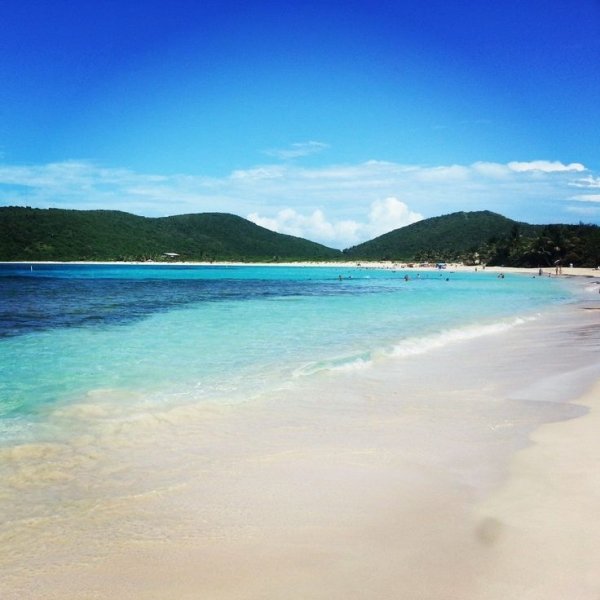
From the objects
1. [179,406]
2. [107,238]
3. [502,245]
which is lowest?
[179,406]

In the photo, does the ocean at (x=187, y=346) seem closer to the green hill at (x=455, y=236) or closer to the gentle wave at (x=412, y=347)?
the gentle wave at (x=412, y=347)

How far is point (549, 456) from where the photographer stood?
18.2 ft

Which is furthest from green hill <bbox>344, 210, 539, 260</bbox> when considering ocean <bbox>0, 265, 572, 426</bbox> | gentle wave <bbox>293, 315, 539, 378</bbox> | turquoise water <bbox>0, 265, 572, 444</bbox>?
gentle wave <bbox>293, 315, 539, 378</bbox>

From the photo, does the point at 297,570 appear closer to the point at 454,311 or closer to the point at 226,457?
the point at 226,457

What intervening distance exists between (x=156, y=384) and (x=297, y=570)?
6.42 metres

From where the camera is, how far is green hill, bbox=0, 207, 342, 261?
134m

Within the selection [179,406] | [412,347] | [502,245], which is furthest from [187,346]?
[502,245]

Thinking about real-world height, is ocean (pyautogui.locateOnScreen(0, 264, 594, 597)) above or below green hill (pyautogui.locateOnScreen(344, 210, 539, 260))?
below

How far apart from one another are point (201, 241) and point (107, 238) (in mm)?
39200

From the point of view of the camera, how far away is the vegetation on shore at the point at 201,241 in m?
102

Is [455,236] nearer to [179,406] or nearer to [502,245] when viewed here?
[502,245]

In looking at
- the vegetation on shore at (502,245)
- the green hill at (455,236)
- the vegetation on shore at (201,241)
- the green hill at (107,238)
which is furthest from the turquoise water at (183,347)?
the green hill at (455,236)

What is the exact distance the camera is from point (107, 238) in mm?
153250

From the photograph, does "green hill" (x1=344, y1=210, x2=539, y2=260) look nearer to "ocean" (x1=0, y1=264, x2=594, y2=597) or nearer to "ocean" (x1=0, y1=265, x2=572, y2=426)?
"ocean" (x1=0, y1=265, x2=572, y2=426)
